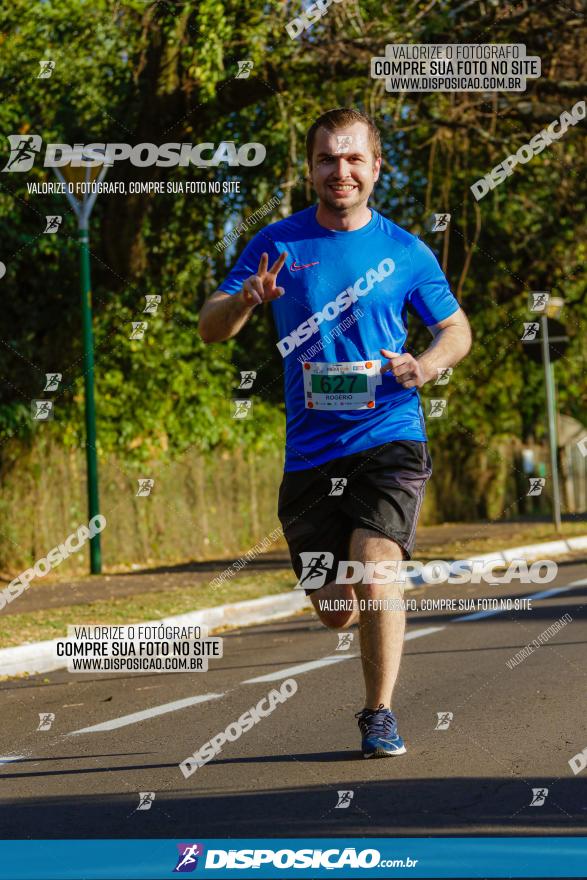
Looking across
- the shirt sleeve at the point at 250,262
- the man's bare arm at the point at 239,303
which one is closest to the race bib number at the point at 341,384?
the man's bare arm at the point at 239,303

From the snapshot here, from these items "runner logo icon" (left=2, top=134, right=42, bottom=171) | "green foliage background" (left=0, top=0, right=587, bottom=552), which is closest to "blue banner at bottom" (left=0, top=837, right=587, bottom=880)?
"green foliage background" (left=0, top=0, right=587, bottom=552)

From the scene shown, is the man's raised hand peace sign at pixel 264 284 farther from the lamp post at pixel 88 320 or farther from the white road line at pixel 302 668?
the lamp post at pixel 88 320

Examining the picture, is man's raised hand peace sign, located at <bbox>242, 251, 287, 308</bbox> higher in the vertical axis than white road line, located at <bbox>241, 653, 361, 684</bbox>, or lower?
higher

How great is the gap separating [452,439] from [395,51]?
13557 millimetres

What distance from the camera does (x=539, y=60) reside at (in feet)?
50.6

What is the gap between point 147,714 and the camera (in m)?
7.07

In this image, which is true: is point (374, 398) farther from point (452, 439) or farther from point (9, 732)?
point (452, 439)

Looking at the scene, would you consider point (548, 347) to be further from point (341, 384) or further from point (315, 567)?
point (341, 384)

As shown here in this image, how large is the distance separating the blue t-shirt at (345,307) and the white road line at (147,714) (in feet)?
6.25

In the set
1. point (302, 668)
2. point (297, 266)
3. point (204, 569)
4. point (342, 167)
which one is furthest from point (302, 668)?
point (204, 569)

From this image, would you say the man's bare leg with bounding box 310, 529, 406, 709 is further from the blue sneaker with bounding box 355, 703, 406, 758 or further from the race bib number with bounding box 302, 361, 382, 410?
the race bib number with bounding box 302, 361, 382, 410

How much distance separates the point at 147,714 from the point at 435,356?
8.86ft

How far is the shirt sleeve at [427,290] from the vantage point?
17.8 feet

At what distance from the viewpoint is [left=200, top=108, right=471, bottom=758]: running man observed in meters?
5.28
